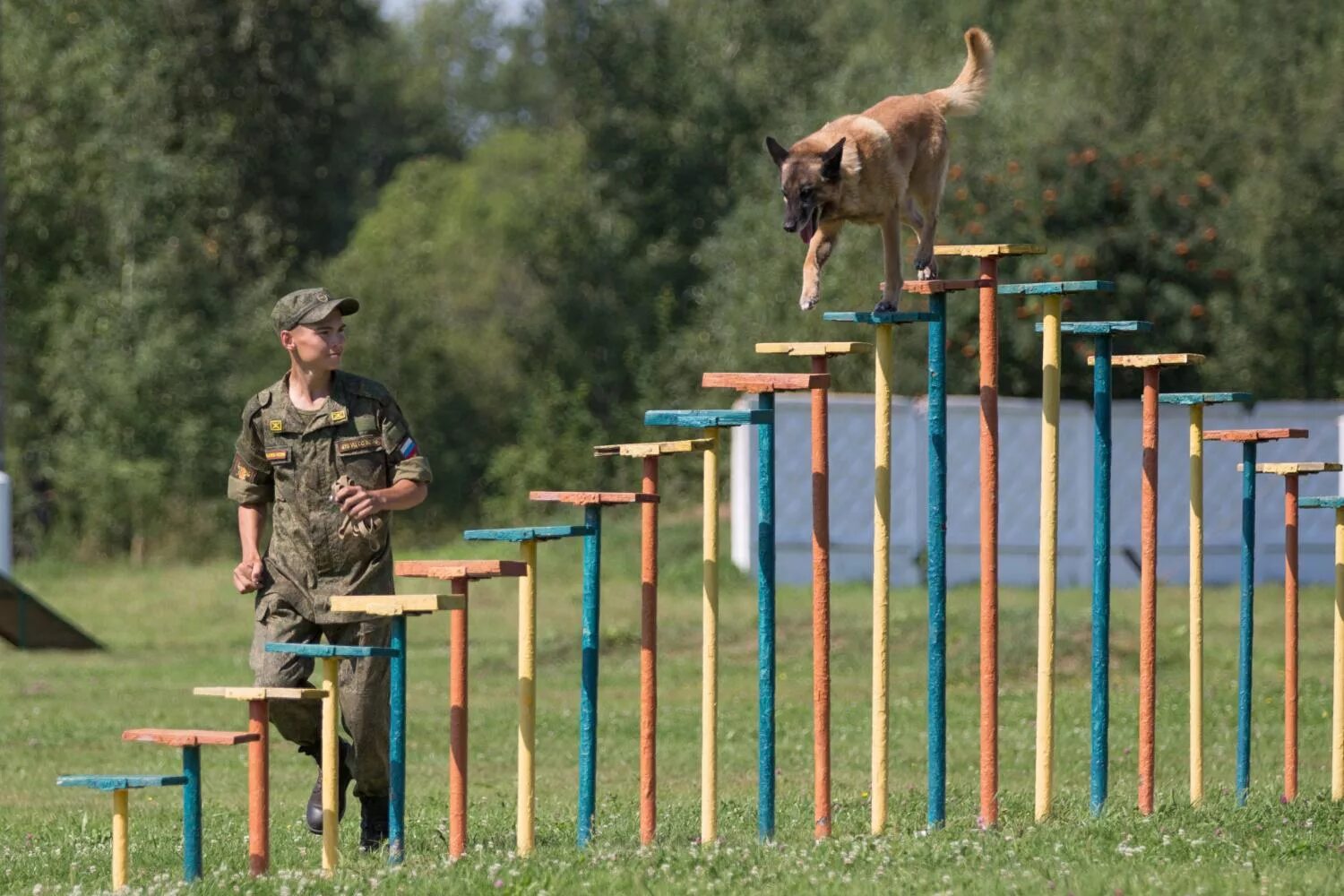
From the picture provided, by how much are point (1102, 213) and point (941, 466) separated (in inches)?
675

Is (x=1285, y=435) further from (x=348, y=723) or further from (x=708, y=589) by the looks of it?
(x=348, y=723)

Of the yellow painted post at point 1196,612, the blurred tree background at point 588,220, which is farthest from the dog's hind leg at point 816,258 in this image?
the blurred tree background at point 588,220

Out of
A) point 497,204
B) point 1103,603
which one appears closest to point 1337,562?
point 1103,603

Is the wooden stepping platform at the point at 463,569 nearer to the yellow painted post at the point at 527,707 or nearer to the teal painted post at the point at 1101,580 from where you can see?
the yellow painted post at the point at 527,707

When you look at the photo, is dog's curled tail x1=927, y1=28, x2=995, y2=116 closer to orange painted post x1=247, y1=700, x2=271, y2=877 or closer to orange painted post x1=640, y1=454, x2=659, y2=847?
orange painted post x1=640, y1=454, x2=659, y2=847

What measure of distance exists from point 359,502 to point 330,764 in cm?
103

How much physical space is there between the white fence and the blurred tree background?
5.34 feet

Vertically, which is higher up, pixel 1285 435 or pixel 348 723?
pixel 1285 435

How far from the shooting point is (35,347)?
2927 cm

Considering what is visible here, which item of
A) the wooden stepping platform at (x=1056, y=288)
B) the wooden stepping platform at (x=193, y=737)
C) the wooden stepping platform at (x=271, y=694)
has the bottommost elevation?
the wooden stepping platform at (x=193, y=737)

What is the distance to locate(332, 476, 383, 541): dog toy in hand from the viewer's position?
699 cm

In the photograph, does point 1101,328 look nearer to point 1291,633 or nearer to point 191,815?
point 1291,633

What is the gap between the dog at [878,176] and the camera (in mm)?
6629

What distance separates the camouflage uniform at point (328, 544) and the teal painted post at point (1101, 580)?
8.58ft
